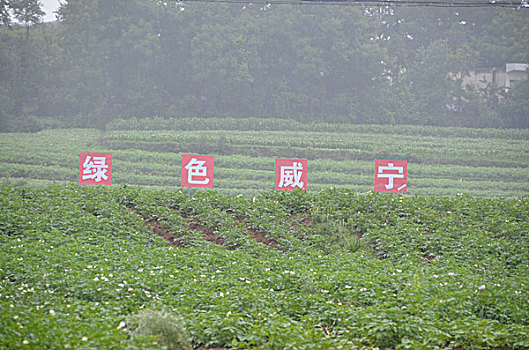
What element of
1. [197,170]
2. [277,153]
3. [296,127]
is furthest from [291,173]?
[296,127]

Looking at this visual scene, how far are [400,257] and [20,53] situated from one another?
33.9m

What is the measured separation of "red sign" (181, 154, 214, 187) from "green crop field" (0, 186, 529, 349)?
113 centimetres

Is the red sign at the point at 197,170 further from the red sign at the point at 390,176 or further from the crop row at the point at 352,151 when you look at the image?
the crop row at the point at 352,151

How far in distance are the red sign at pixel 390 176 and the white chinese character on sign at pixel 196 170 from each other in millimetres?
3289

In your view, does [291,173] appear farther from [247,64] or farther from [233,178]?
[247,64]


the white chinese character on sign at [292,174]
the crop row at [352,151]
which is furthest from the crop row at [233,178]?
the white chinese character on sign at [292,174]

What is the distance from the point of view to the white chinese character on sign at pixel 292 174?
35.3ft

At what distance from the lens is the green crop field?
4305mm

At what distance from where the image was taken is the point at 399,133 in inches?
1252

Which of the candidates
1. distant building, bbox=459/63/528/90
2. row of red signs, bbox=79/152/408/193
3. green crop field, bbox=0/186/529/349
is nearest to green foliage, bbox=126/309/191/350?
green crop field, bbox=0/186/529/349

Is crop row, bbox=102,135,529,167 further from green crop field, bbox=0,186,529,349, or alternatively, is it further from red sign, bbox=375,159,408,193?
green crop field, bbox=0,186,529,349

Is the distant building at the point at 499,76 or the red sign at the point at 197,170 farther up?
the distant building at the point at 499,76

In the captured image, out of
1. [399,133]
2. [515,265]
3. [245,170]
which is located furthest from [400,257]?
[399,133]

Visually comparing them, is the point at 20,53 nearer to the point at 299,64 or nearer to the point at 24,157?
the point at 24,157
